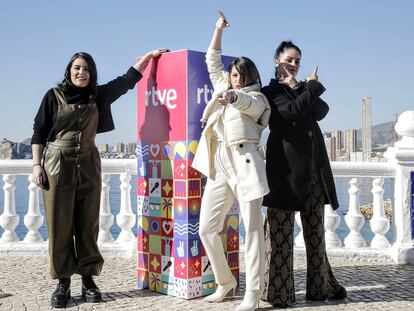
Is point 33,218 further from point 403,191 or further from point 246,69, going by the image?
point 403,191

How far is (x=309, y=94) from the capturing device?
354 centimetres

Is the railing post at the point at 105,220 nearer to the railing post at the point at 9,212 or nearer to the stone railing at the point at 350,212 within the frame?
the stone railing at the point at 350,212

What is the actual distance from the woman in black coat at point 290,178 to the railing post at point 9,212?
3.33 meters

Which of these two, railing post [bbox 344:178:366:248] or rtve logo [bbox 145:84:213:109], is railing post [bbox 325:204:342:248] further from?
rtve logo [bbox 145:84:213:109]

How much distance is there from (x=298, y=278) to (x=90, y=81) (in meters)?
2.48

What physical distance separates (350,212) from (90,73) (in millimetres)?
3268

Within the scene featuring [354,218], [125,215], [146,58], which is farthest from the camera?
[125,215]

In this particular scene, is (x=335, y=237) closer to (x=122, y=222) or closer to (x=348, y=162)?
(x=348, y=162)

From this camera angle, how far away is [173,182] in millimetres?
4043

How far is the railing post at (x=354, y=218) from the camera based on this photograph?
18.6 feet

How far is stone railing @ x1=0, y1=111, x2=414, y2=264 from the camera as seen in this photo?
218 inches

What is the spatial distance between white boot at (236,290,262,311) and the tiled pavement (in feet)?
0.67

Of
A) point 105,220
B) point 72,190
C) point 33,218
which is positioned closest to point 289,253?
point 72,190

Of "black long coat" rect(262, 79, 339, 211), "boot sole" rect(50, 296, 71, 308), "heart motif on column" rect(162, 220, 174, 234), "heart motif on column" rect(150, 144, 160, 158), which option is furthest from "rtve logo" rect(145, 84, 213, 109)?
"boot sole" rect(50, 296, 71, 308)
